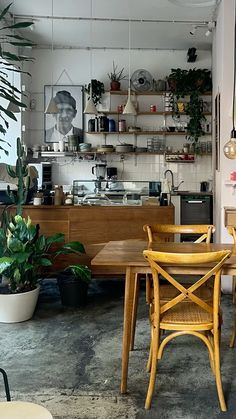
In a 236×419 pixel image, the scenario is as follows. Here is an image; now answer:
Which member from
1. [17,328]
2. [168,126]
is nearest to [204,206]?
[168,126]

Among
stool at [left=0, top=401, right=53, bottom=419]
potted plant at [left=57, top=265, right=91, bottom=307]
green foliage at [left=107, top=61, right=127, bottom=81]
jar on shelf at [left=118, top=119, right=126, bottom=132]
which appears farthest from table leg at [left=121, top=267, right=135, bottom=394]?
green foliage at [left=107, top=61, right=127, bottom=81]

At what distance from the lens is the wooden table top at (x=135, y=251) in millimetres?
2350

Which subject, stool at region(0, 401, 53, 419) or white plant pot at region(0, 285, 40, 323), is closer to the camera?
stool at region(0, 401, 53, 419)

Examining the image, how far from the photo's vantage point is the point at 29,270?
12.2ft

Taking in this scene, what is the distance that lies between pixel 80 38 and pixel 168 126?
2.16 meters

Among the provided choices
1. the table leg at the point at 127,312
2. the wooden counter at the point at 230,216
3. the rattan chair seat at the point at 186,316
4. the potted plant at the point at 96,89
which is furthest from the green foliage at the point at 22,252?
the potted plant at the point at 96,89

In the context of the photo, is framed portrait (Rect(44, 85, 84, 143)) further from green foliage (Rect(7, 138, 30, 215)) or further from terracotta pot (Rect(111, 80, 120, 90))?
green foliage (Rect(7, 138, 30, 215))

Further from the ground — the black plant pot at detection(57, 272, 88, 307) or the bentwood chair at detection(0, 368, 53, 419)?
the bentwood chair at detection(0, 368, 53, 419)

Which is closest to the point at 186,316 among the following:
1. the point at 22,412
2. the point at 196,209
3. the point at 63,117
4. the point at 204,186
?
the point at 22,412

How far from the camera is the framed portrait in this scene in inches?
290

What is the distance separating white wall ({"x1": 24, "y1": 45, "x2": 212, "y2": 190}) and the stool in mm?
6170

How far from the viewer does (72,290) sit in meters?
4.09

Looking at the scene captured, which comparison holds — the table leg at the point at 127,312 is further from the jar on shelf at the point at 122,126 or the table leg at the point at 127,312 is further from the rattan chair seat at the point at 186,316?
the jar on shelf at the point at 122,126

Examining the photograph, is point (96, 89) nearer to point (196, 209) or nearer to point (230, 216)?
point (196, 209)
